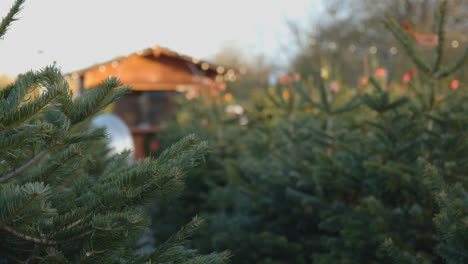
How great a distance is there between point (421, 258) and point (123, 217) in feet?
5.35

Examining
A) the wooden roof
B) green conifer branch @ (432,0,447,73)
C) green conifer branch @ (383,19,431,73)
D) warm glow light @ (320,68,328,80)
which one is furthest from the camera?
the wooden roof

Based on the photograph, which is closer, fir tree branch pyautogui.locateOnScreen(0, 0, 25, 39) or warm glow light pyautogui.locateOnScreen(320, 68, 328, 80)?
fir tree branch pyautogui.locateOnScreen(0, 0, 25, 39)

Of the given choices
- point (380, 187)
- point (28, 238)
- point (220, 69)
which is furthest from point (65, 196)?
point (220, 69)

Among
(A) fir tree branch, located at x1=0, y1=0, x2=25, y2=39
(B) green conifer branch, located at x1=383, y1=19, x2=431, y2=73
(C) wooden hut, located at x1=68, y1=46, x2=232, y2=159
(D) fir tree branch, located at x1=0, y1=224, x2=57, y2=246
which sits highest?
(C) wooden hut, located at x1=68, y1=46, x2=232, y2=159

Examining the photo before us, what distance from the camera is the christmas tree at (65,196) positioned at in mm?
1073

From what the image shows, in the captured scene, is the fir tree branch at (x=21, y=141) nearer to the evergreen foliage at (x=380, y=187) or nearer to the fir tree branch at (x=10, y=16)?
the fir tree branch at (x=10, y=16)

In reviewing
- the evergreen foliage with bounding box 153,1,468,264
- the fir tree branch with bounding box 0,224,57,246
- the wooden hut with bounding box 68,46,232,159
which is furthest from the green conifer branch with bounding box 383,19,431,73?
the wooden hut with bounding box 68,46,232,159

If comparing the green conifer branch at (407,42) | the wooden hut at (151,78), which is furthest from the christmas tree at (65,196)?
the wooden hut at (151,78)

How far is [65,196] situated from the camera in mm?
1405

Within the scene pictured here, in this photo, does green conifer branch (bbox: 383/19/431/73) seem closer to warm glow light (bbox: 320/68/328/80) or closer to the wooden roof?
warm glow light (bbox: 320/68/328/80)

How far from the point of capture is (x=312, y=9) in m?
24.2

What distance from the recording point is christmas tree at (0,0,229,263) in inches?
42.3

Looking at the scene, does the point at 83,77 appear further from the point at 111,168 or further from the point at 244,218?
the point at 111,168

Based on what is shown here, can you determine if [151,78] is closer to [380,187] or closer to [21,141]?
[380,187]
